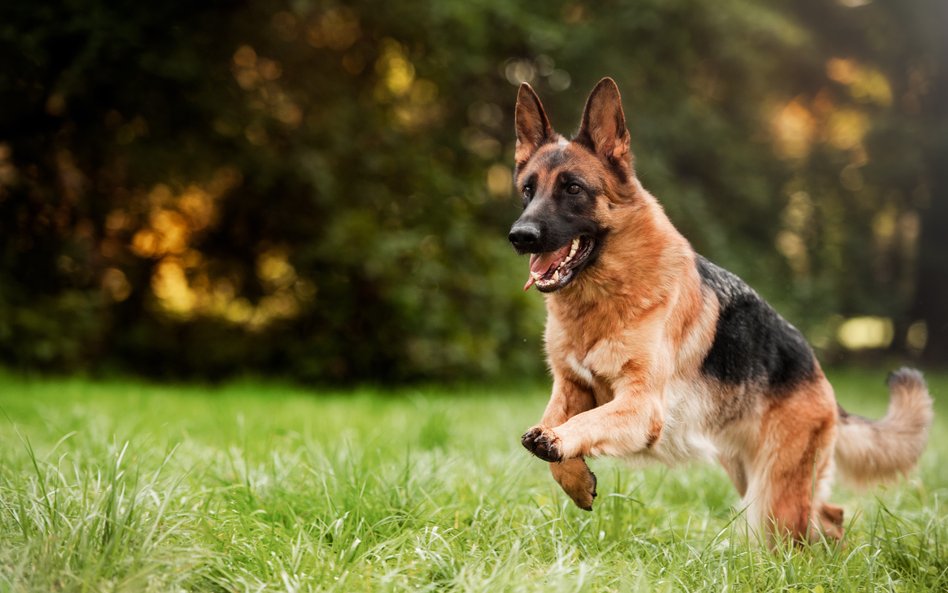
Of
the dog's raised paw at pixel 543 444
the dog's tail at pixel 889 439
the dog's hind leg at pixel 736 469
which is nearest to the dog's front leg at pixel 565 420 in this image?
the dog's raised paw at pixel 543 444

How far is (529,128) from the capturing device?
383 centimetres

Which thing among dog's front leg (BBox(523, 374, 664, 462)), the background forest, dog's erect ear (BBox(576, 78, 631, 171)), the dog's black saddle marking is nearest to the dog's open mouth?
dog's erect ear (BBox(576, 78, 631, 171))

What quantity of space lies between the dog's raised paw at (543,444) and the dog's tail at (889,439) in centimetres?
215

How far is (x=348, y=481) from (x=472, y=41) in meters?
8.22

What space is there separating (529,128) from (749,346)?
1.50m

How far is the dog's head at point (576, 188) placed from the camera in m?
3.40

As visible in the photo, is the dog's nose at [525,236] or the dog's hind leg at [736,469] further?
the dog's hind leg at [736,469]

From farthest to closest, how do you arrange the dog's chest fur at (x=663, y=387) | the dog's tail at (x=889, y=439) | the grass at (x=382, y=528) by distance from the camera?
the dog's tail at (x=889, y=439) → the dog's chest fur at (x=663, y=387) → the grass at (x=382, y=528)

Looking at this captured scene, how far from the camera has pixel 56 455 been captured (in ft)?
14.7

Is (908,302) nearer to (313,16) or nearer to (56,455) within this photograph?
(313,16)

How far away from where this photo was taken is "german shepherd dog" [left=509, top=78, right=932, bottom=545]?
3291 mm

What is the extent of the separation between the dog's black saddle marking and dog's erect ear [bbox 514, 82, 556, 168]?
978 mm

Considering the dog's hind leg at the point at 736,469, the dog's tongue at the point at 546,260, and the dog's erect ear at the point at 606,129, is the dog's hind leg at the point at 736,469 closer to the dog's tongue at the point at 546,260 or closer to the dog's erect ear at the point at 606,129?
the dog's tongue at the point at 546,260

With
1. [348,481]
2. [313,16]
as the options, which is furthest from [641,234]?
[313,16]
